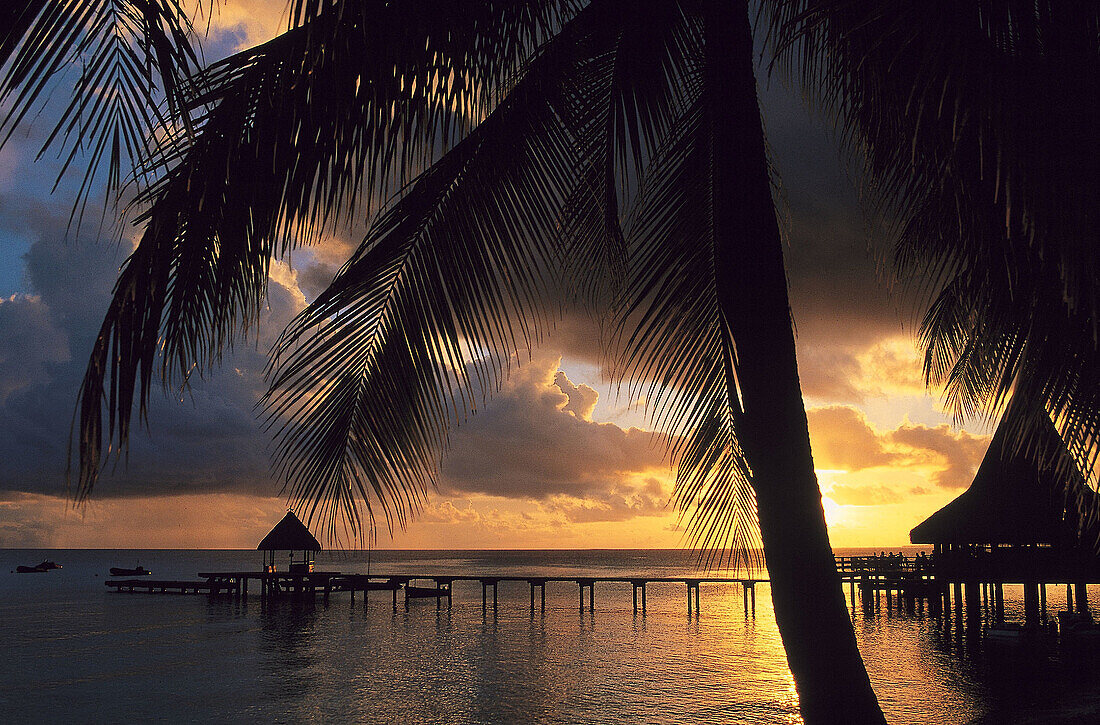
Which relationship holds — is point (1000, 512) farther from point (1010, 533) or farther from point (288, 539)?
point (288, 539)

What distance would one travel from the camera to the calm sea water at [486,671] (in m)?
18.4

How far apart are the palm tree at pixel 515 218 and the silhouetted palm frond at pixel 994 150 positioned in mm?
24

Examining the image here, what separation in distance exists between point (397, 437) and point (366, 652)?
89.2 feet

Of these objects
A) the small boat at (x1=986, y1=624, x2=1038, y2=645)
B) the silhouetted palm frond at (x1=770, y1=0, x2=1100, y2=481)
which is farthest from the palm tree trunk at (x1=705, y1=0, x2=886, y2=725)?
the small boat at (x1=986, y1=624, x2=1038, y2=645)

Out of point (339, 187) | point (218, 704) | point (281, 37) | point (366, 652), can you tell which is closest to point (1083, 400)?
point (339, 187)

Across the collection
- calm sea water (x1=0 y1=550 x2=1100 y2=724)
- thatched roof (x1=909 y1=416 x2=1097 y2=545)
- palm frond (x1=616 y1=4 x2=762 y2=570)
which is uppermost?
palm frond (x1=616 y1=4 x2=762 y2=570)

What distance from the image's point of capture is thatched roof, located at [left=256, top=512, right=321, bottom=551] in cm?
Answer: 4397

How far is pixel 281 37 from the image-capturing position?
9.73ft

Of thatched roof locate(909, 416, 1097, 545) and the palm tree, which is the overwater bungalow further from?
the palm tree

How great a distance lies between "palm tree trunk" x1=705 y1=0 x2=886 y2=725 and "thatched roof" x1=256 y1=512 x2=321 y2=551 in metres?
42.9

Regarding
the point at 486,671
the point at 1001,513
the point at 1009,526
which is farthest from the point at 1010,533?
the point at 486,671

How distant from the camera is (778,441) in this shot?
3.52 meters

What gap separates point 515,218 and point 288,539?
144ft

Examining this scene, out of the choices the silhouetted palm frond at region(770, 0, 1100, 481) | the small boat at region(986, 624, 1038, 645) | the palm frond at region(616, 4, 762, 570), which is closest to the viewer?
the silhouetted palm frond at region(770, 0, 1100, 481)
